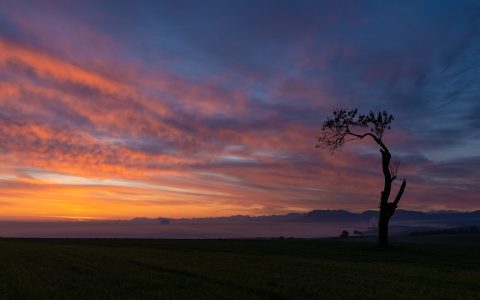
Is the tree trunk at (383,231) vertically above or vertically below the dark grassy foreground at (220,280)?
above

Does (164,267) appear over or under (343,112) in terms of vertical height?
under

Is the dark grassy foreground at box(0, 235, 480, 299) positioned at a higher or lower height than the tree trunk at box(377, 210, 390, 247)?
lower

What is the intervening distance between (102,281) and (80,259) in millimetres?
11942

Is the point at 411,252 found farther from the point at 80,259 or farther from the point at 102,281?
the point at 102,281

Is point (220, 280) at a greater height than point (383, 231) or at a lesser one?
lesser

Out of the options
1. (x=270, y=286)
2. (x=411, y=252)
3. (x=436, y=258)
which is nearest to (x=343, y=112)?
(x=411, y=252)

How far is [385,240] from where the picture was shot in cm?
5431

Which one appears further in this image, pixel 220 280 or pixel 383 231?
pixel 383 231

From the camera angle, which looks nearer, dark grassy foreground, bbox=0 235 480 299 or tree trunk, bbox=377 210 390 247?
dark grassy foreground, bbox=0 235 480 299

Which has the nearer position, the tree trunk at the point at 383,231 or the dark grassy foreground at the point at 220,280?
the dark grassy foreground at the point at 220,280

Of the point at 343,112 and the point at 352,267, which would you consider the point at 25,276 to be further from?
the point at 343,112

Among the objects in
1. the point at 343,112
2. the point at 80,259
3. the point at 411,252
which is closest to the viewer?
the point at 80,259

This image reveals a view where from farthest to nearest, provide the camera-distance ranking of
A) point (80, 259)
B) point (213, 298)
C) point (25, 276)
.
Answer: point (80, 259) → point (25, 276) → point (213, 298)

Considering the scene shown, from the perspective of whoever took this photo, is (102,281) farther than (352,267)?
No
